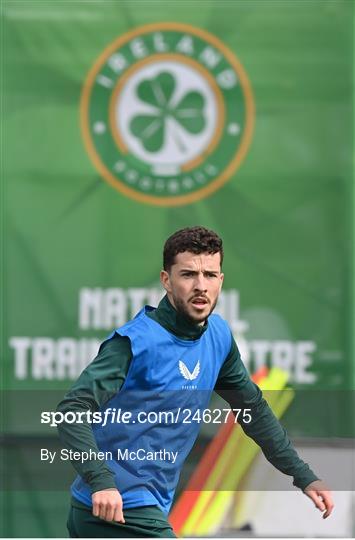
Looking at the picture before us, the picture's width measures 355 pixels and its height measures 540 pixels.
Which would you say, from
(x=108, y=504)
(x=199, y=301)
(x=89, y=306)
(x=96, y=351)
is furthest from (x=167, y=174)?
(x=108, y=504)

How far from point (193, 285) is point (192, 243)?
0.36 ft

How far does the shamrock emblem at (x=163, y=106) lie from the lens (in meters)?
5.26

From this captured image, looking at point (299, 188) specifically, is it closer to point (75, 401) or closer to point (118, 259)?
point (118, 259)

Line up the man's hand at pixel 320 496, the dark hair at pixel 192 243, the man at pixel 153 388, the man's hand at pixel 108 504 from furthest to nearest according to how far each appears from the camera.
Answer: the man's hand at pixel 320 496
the dark hair at pixel 192 243
the man at pixel 153 388
the man's hand at pixel 108 504

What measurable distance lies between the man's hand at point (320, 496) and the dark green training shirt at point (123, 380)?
0.02 m

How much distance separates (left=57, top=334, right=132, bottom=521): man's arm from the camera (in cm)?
291

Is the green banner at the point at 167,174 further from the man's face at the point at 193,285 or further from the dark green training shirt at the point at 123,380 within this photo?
the man's face at the point at 193,285

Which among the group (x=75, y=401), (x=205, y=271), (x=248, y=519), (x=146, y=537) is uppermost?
(x=205, y=271)

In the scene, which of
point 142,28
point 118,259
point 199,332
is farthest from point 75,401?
point 142,28

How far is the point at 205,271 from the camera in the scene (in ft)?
10.2

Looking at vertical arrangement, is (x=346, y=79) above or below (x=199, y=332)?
above

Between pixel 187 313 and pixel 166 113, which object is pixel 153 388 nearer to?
pixel 187 313

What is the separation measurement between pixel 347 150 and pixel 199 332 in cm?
226

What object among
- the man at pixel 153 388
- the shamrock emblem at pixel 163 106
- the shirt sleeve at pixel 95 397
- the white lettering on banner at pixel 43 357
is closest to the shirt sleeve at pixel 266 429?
the man at pixel 153 388
